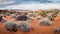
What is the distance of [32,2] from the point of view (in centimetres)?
228

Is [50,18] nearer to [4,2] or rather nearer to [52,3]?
[52,3]

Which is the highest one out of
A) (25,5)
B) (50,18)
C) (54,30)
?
(25,5)

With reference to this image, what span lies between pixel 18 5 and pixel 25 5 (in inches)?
4.1

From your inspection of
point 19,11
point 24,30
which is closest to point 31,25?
point 24,30

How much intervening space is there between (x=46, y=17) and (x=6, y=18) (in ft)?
1.90

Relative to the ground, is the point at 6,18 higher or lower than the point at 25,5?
lower

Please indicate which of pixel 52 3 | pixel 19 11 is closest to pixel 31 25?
pixel 19 11

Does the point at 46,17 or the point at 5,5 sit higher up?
the point at 5,5

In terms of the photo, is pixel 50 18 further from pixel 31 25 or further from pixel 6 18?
pixel 6 18

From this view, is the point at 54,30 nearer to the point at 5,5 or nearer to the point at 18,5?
the point at 18,5

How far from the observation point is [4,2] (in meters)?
2.30

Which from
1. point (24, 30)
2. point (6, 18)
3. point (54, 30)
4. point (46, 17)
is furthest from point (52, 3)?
point (6, 18)

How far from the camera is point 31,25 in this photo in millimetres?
2219

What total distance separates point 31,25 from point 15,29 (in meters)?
0.23
